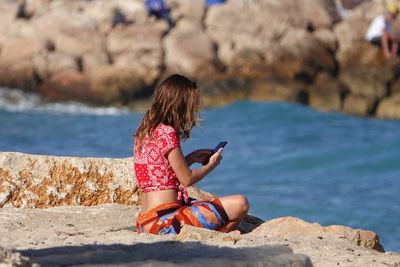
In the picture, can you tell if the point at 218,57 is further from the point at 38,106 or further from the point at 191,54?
the point at 38,106

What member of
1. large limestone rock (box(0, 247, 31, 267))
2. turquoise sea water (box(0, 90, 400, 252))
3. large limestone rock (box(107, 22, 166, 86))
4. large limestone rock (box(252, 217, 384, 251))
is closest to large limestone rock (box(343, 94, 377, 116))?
turquoise sea water (box(0, 90, 400, 252))

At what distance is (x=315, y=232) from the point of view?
5.09 m

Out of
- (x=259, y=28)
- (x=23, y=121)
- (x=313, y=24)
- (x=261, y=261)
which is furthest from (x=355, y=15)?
(x=261, y=261)

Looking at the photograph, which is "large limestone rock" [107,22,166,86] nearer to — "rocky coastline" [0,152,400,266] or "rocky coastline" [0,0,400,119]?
"rocky coastline" [0,0,400,119]

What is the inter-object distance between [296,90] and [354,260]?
1594 centimetres

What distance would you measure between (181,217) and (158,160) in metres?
0.37

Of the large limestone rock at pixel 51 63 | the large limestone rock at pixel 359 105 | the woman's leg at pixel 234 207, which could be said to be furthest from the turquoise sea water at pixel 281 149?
the woman's leg at pixel 234 207

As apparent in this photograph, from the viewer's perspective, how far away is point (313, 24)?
22047 millimetres

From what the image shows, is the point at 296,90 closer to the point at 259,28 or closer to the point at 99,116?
the point at 259,28

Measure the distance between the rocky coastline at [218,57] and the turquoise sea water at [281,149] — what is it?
2.03 ft

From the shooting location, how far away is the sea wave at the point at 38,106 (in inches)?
811

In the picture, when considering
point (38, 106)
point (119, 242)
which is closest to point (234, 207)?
point (119, 242)

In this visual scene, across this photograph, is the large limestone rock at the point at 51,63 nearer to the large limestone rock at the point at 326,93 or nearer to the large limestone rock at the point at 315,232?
the large limestone rock at the point at 326,93

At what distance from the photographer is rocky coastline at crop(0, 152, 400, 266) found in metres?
3.55
